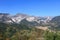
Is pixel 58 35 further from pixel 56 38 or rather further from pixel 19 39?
pixel 19 39

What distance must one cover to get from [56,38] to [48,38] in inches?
207

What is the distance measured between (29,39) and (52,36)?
36802 millimetres

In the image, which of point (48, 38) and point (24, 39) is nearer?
point (48, 38)

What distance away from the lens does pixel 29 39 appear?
139 m

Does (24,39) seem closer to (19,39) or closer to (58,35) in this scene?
(19,39)

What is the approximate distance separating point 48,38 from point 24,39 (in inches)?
1360

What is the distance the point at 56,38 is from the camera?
10406 cm

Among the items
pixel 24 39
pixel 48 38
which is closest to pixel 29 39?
pixel 24 39

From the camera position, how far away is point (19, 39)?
463 feet

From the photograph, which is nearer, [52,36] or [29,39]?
[52,36]

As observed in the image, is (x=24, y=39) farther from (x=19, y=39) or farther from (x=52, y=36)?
(x=52, y=36)

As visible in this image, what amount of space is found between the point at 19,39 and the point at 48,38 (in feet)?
134

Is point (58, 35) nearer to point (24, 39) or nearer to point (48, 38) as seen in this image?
point (48, 38)

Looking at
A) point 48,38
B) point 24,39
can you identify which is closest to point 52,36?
point 48,38
